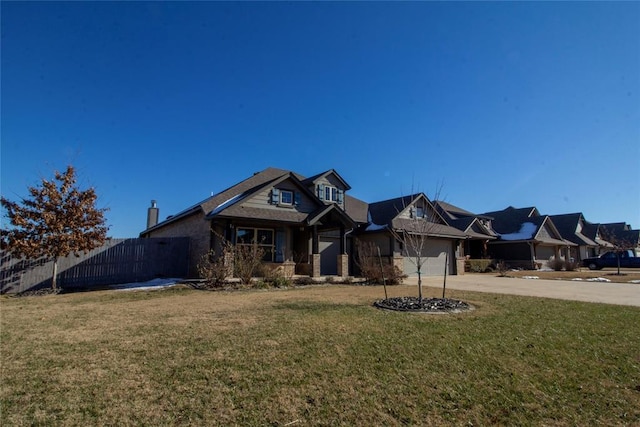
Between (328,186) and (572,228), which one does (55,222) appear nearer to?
(328,186)

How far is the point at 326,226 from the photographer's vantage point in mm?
19031

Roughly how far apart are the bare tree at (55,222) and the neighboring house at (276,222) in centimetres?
455

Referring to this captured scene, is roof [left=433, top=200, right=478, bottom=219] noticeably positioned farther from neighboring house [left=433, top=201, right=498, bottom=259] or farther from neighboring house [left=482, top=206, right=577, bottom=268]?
neighboring house [left=482, top=206, right=577, bottom=268]

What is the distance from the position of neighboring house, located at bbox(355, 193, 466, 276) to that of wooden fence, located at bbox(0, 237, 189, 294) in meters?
11.8

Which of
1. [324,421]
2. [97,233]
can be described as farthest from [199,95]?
[324,421]

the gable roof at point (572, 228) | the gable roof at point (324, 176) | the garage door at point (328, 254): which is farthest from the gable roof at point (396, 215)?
the gable roof at point (572, 228)

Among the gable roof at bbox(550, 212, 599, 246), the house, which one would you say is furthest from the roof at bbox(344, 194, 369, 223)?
the gable roof at bbox(550, 212, 599, 246)

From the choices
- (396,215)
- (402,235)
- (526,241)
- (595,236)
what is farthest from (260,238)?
(595,236)

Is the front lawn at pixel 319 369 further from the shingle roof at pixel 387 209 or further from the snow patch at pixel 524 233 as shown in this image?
the snow patch at pixel 524 233

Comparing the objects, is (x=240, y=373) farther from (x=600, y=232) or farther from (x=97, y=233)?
(x=600, y=232)

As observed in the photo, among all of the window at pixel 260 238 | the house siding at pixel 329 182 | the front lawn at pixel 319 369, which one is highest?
the house siding at pixel 329 182

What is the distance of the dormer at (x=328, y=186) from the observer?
20.8 meters

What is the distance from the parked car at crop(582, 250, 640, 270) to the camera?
29.5 metres

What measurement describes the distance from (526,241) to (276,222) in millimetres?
26494
